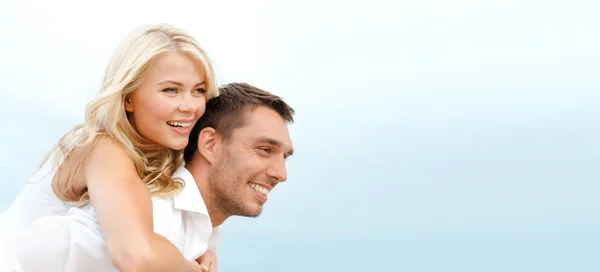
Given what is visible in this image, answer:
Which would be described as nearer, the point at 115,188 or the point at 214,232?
the point at 115,188

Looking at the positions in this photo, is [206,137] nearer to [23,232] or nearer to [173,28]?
[173,28]

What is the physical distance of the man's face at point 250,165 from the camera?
537 cm

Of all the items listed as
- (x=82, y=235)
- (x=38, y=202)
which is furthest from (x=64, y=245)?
(x=38, y=202)

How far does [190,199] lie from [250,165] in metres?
0.58

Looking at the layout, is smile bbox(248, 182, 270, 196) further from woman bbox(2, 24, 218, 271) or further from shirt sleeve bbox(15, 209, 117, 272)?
shirt sleeve bbox(15, 209, 117, 272)

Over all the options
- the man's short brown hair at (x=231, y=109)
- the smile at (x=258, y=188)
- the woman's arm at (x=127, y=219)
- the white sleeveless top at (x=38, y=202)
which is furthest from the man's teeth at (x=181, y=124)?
the white sleeveless top at (x=38, y=202)

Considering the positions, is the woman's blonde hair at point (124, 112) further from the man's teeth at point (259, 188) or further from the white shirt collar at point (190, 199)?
the man's teeth at point (259, 188)

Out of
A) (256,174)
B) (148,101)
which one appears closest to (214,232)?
(256,174)

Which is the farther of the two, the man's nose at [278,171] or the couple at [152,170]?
the man's nose at [278,171]

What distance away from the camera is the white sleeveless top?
535 centimetres

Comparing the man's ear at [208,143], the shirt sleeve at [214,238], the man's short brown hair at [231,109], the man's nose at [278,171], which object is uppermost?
the man's short brown hair at [231,109]

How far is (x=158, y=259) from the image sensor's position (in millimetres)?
4180

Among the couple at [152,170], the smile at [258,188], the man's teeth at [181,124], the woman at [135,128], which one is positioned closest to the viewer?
the couple at [152,170]

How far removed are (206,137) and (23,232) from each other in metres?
1.42
